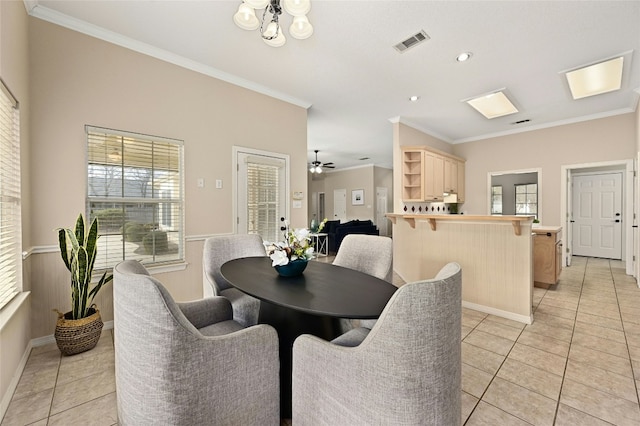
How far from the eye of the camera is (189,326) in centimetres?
104

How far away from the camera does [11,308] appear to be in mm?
1792

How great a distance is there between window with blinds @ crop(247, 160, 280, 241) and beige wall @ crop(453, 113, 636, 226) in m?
4.88

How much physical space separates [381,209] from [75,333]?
910 cm

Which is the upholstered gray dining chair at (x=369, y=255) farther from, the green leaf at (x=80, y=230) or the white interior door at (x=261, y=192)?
the green leaf at (x=80, y=230)

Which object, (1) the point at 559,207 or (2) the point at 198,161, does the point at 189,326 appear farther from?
(1) the point at 559,207

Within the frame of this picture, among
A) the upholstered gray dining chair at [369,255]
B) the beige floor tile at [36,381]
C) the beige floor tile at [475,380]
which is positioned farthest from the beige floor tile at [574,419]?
the beige floor tile at [36,381]

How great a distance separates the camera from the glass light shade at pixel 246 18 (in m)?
1.85

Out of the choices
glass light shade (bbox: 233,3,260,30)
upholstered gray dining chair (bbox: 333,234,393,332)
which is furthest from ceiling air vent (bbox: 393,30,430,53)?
upholstered gray dining chair (bbox: 333,234,393,332)

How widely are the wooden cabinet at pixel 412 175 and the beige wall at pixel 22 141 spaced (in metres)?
4.89

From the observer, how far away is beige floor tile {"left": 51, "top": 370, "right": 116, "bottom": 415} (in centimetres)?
167

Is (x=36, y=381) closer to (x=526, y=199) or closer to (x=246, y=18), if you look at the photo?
(x=246, y=18)

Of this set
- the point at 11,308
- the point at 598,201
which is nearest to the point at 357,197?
the point at 598,201

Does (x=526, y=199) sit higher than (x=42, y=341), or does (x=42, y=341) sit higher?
(x=526, y=199)

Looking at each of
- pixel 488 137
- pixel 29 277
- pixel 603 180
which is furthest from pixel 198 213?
pixel 603 180
